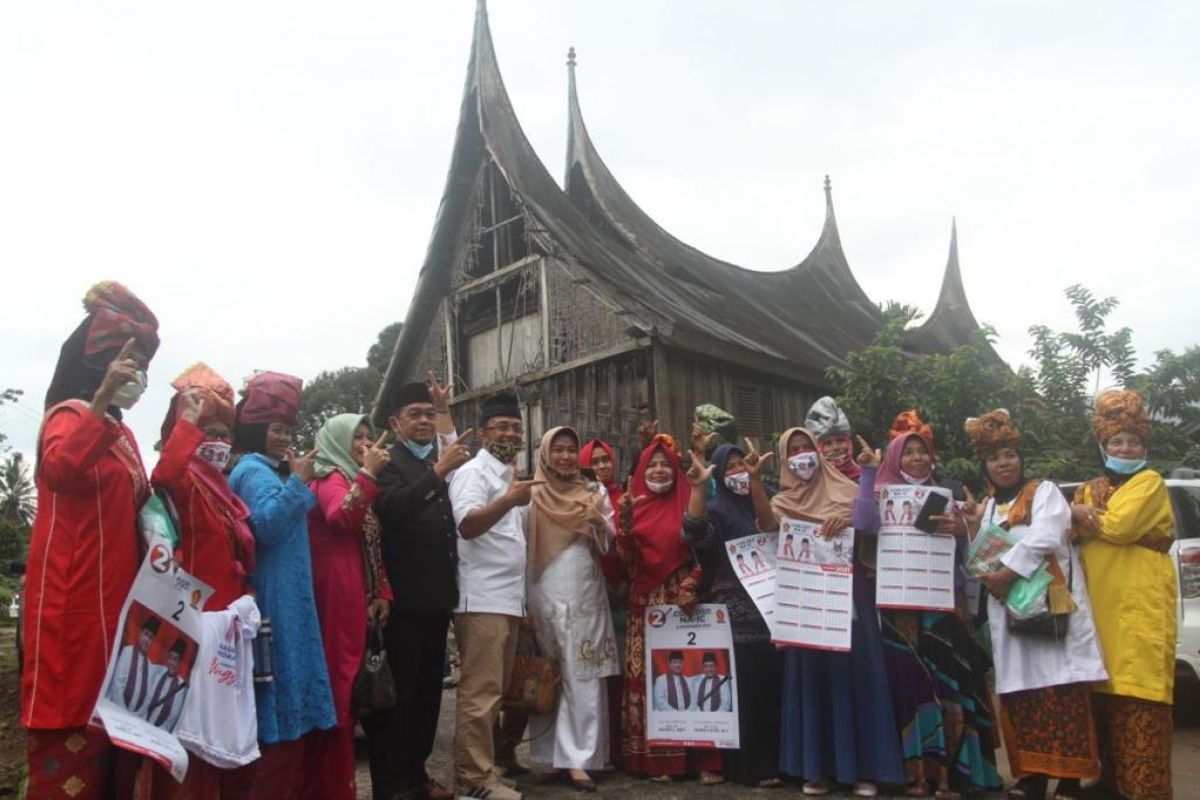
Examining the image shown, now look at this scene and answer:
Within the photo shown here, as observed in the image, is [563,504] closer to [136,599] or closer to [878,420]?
[136,599]

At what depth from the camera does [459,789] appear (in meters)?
3.96

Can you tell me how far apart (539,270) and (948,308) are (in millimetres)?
13691

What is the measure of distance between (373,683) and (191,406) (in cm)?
135

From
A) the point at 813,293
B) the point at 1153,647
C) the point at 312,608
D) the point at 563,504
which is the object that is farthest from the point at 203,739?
Answer: the point at 813,293

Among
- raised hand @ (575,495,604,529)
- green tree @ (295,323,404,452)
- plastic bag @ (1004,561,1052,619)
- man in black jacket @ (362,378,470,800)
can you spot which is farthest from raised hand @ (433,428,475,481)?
A: green tree @ (295,323,404,452)

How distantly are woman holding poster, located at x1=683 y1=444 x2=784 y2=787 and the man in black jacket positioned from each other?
119cm

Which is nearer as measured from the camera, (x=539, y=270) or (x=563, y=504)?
(x=563, y=504)

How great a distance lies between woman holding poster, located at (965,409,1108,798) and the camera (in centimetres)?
370

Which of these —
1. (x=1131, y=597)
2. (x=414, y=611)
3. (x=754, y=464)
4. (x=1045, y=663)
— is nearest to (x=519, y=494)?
(x=414, y=611)

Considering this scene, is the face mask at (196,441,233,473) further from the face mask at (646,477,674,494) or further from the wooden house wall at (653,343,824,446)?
the wooden house wall at (653,343,824,446)

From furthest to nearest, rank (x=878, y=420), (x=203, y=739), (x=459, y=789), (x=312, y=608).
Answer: (x=878, y=420) → (x=459, y=789) → (x=312, y=608) → (x=203, y=739)

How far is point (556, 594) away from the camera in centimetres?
450

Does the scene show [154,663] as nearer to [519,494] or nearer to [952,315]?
[519,494]

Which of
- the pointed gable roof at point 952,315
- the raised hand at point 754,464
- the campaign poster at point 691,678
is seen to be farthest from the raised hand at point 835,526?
the pointed gable roof at point 952,315
